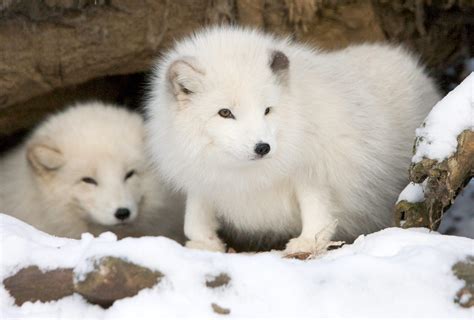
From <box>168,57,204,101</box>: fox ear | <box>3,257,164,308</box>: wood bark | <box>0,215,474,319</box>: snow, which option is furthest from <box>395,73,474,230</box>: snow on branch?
<box>3,257,164,308</box>: wood bark

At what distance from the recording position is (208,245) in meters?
5.00

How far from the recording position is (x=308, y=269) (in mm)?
3404

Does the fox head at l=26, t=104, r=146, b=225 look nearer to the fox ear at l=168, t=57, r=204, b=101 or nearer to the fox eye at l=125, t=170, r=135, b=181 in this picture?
the fox eye at l=125, t=170, r=135, b=181

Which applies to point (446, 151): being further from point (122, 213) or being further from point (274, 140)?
point (122, 213)

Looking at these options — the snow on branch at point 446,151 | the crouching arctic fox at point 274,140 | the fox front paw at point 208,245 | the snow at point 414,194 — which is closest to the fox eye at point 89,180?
the crouching arctic fox at point 274,140

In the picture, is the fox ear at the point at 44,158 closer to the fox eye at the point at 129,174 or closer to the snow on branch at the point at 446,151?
the fox eye at the point at 129,174

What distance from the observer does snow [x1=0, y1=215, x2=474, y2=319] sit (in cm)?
322

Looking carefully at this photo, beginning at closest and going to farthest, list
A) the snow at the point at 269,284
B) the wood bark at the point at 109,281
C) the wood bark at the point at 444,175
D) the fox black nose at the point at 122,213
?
the snow at the point at 269,284
the wood bark at the point at 109,281
the wood bark at the point at 444,175
the fox black nose at the point at 122,213

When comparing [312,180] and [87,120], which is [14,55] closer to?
[87,120]

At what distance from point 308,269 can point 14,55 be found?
3160mm

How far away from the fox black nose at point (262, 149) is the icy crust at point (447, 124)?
728 millimetres

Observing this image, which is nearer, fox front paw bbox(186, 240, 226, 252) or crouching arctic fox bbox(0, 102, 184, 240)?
fox front paw bbox(186, 240, 226, 252)

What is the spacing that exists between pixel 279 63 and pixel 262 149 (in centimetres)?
58

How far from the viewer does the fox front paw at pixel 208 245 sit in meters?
4.98
